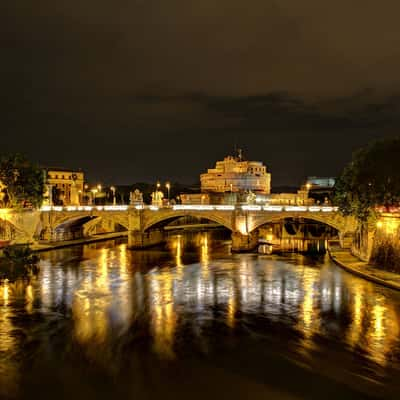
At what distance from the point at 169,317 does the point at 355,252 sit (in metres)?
28.9

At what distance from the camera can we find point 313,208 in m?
54.5

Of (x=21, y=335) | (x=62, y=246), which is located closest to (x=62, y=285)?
(x=21, y=335)

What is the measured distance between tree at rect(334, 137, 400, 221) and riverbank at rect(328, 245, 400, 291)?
16.3 ft

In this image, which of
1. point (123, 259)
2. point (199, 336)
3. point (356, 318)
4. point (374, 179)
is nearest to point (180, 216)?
point (123, 259)

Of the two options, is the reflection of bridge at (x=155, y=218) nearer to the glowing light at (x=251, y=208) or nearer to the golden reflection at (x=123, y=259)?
the glowing light at (x=251, y=208)

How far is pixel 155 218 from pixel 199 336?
1552 inches

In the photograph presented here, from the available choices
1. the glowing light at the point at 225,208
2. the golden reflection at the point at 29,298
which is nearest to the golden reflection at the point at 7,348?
the golden reflection at the point at 29,298

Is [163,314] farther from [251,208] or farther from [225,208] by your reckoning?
[251,208]

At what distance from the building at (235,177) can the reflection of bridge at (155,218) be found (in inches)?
3918

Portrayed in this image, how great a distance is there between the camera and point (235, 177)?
167625 millimetres

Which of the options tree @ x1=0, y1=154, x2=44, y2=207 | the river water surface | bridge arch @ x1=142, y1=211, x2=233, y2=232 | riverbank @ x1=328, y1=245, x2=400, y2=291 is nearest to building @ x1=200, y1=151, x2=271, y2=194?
bridge arch @ x1=142, y1=211, x2=233, y2=232

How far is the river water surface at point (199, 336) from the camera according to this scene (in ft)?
61.4

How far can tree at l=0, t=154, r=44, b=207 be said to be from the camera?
59562 millimetres

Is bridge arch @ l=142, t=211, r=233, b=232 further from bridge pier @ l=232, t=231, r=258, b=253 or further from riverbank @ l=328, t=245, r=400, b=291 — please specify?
riverbank @ l=328, t=245, r=400, b=291
